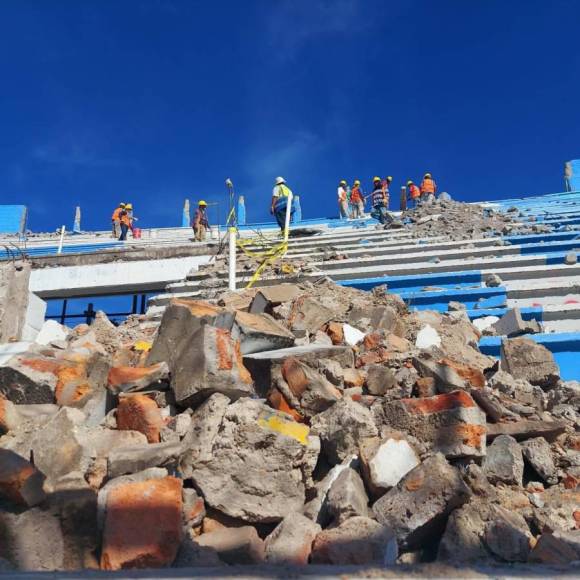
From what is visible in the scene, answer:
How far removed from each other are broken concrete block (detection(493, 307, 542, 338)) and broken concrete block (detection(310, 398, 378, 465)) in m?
2.59

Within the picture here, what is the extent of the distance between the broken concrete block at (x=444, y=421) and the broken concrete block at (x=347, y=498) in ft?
1.51

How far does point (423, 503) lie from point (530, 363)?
1.94 metres

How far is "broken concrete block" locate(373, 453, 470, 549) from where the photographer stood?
2.23 meters

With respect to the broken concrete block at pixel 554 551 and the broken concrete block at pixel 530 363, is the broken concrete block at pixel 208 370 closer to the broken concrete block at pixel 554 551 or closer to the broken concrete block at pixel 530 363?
the broken concrete block at pixel 554 551

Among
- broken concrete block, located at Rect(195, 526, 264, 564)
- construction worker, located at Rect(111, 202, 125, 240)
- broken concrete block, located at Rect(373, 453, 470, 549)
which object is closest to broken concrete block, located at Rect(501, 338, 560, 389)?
broken concrete block, located at Rect(373, 453, 470, 549)

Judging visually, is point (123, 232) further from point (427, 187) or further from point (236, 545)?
point (236, 545)

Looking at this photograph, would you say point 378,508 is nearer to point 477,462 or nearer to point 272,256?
point 477,462

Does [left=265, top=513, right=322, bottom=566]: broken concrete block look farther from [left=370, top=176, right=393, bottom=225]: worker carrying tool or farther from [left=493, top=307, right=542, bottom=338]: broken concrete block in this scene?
[left=370, top=176, right=393, bottom=225]: worker carrying tool

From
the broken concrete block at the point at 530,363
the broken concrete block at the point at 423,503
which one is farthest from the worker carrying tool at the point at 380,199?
the broken concrete block at the point at 423,503

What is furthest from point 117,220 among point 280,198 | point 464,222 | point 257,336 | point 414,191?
point 257,336

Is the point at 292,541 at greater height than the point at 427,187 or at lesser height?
lesser

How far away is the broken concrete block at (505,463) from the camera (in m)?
2.60

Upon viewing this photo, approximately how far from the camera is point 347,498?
231 centimetres

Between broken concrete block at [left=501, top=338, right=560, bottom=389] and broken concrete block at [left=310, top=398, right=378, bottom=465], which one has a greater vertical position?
broken concrete block at [left=501, top=338, right=560, bottom=389]
